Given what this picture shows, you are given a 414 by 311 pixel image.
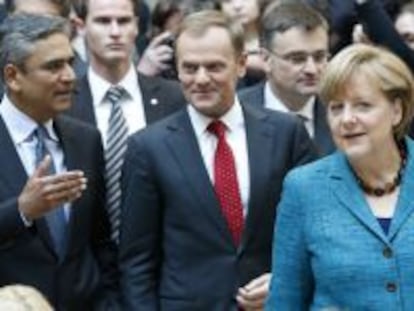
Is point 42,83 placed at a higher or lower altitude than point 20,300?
higher

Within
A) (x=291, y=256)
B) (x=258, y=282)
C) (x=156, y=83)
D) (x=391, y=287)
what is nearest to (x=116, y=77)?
(x=156, y=83)

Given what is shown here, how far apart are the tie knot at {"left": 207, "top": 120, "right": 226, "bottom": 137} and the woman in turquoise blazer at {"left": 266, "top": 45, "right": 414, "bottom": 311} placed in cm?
86

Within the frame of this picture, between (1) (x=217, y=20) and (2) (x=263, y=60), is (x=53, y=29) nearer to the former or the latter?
(1) (x=217, y=20)

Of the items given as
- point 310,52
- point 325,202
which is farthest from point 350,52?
point 310,52

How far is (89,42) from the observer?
5906 millimetres

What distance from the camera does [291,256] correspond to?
4.07 metres

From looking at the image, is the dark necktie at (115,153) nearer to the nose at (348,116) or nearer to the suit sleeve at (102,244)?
the suit sleeve at (102,244)

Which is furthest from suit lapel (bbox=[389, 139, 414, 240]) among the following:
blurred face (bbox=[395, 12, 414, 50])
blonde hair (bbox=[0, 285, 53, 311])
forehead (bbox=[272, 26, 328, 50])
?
blurred face (bbox=[395, 12, 414, 50])

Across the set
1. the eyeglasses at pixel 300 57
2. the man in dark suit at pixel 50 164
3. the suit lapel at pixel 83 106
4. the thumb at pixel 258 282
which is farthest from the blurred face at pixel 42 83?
the eyeglasses at pixel 300 57

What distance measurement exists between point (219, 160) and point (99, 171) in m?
0.51

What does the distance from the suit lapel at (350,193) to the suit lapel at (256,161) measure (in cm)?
74

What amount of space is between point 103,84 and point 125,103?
13 cm

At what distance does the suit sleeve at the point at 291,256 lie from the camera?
405cm

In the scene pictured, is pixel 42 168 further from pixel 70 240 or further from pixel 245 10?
pixel 245 10
